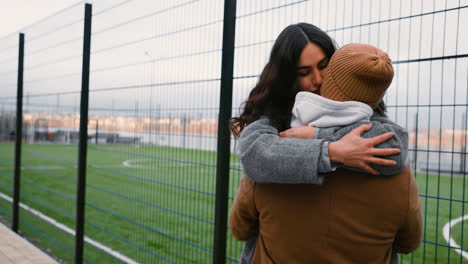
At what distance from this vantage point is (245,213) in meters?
1.25

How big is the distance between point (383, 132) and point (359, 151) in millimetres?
103

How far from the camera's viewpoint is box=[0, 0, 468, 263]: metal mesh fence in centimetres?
176

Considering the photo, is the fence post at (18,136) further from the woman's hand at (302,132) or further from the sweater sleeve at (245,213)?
the woman's hand at (302,132)

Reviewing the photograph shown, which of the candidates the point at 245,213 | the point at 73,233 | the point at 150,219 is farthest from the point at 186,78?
the point at 150,219

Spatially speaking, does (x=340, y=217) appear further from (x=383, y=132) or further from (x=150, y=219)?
(x=150, y=219)

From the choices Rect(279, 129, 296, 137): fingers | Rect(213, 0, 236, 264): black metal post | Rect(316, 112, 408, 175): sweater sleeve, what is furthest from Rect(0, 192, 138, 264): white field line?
Rect(316, 112, 408, 175): sweater sleeve

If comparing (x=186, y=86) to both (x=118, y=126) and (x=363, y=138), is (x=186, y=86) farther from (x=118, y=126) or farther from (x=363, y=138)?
(x=363, y=138)

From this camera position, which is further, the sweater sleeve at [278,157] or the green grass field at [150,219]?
the green grass field at [150,219]

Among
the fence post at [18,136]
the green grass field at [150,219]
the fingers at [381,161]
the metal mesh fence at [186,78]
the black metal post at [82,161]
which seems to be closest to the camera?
the fingers at [381,161]

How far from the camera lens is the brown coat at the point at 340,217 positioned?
991mm

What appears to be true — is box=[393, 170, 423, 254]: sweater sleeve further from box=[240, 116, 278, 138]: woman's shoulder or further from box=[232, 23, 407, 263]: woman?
box=[240, 116, 278, 138]: woman's shoulder

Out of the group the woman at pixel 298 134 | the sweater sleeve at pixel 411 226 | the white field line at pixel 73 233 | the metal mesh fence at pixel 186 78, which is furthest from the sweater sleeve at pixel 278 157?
the white field line at pixel 73 233

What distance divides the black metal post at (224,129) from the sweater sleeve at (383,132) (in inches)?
50.6

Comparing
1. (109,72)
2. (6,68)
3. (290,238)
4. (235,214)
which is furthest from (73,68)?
(290,238)
